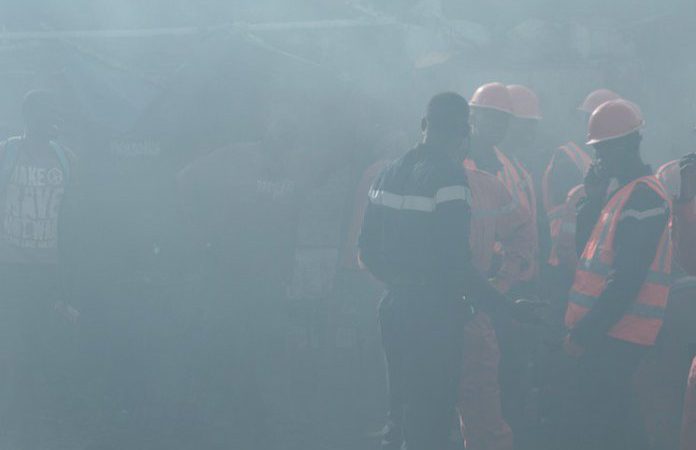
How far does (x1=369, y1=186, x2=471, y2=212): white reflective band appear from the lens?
400cm

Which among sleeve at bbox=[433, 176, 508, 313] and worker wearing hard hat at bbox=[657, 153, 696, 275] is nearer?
worker wearing hard hat at bbox=[657, 153, 696, 275]

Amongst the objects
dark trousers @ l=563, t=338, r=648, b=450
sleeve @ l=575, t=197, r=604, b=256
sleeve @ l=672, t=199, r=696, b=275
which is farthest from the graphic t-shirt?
sleeve @ l=672, t=199, r=696, b=275

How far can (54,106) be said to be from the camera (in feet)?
20.3

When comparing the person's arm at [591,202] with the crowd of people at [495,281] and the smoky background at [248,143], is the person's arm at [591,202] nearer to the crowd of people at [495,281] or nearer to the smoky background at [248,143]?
the crowd of people at [495,281]

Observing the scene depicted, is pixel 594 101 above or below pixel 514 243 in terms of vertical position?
above

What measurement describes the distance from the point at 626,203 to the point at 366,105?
3446 millimetres

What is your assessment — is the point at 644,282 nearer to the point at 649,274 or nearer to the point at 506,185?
the point at 649,274

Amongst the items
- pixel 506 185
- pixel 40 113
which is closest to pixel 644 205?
pixel 506 185

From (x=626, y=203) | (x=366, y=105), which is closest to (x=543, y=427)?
(x=626, y=203)

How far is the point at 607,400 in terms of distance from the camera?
167 inches

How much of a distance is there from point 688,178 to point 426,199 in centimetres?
118

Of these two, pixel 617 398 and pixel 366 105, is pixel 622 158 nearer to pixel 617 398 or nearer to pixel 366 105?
pixel 617 398

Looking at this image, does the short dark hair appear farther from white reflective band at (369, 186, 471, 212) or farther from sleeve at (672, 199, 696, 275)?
sleeve at (672, 199, 696, 275)

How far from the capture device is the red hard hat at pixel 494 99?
5438 mm
